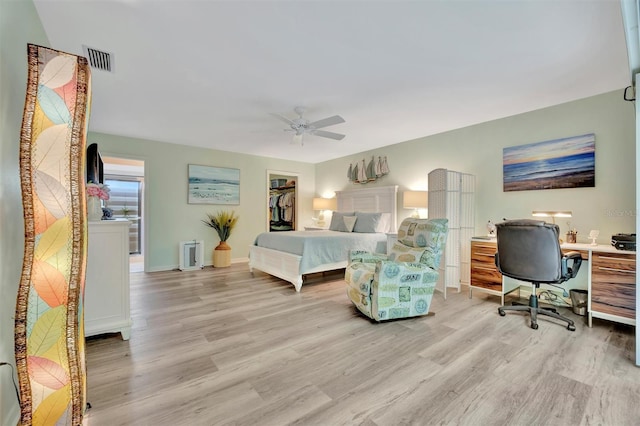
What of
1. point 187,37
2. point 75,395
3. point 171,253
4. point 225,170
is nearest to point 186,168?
point 225,170

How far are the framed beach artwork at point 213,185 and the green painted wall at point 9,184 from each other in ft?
13.6

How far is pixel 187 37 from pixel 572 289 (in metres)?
4.68

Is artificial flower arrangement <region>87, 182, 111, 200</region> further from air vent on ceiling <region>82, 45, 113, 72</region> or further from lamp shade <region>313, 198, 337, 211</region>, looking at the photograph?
lamp shade <region>313, 198, 337, 211</region>

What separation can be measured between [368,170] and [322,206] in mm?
1545

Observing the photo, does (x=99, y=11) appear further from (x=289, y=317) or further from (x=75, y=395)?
(x=289, y=317)

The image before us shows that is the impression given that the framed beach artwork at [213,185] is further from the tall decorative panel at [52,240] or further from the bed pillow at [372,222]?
the tall decorative panel at [52,240]

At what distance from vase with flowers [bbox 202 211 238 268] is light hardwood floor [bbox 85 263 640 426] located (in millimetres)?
2392

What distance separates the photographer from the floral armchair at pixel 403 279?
2.71 meters

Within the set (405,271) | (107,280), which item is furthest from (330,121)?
(107,280)

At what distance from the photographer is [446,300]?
350 centimetres

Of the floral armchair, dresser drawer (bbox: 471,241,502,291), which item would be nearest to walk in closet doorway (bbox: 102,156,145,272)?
the floral armchair

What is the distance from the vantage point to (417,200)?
4.55m

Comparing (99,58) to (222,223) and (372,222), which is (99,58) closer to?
(222,223)

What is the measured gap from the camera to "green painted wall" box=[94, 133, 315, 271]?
5.02 m
